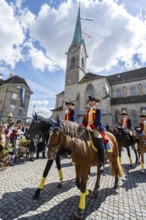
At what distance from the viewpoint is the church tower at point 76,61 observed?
33.5 meters

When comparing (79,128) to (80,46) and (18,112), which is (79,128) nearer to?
(18,112)

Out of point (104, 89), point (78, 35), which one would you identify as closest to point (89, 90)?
point (104, 89)

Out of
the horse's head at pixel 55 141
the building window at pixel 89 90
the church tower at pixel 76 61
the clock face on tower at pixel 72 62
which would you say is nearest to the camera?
the horse's head at pixel 55 141

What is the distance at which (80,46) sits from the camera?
116 ft

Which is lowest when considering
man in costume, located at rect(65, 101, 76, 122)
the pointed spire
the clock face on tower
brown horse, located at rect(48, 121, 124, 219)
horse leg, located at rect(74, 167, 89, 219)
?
horse leg, located at rect(74, 167, 89, 219)

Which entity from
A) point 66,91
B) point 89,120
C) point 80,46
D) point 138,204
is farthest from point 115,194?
point 80,46

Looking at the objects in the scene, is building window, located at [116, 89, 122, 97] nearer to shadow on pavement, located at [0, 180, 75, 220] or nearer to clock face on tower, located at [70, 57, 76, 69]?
clock face on tower, located at [70, 57, 76, 69]

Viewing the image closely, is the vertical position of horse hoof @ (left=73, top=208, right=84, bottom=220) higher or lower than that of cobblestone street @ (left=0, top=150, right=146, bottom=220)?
higher

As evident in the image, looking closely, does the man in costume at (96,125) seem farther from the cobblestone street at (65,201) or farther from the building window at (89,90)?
the building window at (89,90)

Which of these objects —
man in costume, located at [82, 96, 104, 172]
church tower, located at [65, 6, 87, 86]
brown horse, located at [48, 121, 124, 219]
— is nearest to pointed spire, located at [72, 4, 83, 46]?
church tower, located at [65, 6, 87, 86]

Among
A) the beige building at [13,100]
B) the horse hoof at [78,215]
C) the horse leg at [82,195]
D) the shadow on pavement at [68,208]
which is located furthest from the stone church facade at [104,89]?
the horse hoof at [78,215]

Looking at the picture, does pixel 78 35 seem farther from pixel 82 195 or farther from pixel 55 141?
pixel 82 195

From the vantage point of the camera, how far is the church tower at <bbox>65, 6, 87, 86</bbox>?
110 ft

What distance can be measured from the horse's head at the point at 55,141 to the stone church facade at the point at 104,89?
2430cm
